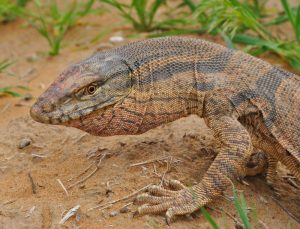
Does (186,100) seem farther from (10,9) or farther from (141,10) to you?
(10,9)

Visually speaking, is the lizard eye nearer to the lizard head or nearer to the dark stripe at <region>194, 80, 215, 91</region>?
the lizard head

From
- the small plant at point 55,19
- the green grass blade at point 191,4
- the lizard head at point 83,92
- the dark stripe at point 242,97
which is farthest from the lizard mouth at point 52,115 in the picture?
the green grass blade at point 191,4

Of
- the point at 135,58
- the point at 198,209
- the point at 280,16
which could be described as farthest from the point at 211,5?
the point at 198,209

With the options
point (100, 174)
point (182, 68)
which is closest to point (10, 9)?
point (100, 174)

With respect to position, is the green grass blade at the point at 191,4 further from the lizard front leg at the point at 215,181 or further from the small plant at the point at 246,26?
the lizard front leg at the point at 215,181

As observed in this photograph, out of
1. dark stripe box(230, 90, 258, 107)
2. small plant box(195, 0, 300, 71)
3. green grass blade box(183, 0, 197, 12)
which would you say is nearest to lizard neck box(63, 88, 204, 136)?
dark stripe box(230, 90, 258, 107)

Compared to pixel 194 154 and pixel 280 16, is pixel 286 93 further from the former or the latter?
pixel 280 16

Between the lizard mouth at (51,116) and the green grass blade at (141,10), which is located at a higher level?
the lizard mouth at (51,116)
